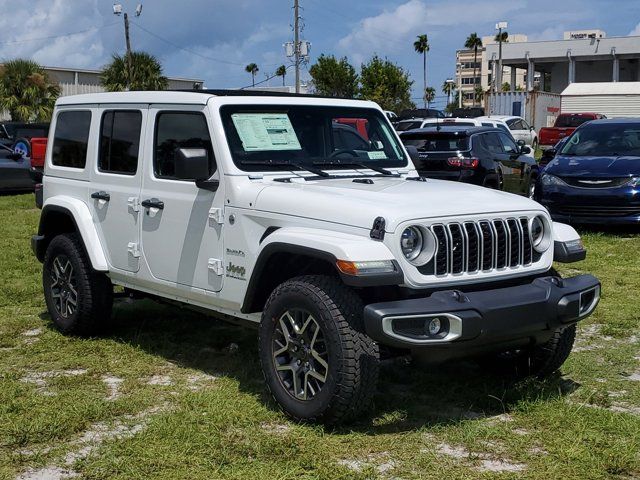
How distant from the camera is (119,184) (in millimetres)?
6133

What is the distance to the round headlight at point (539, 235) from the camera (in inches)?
197

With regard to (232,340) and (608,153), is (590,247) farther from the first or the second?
(232,340)

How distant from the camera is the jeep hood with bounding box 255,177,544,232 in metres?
4.50

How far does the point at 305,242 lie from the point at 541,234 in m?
1.46

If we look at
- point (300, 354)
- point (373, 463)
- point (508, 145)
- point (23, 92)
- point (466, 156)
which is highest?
point (23, 92)

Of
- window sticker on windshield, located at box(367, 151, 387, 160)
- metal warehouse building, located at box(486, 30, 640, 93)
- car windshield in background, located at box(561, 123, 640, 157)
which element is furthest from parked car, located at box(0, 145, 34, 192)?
metal warehouse building, located at box(486, 30, 640, 93)

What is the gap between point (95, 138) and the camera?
647cm

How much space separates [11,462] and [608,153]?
1009 centimetres

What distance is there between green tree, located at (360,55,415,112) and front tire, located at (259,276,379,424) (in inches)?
2135

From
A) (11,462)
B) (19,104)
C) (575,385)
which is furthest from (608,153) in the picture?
(19,104)

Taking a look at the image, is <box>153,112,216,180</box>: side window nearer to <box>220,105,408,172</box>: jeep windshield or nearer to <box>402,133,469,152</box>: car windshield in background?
<box>220,105,408,172</box>: jeep windshield

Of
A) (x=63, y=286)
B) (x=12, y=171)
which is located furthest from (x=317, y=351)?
(x=12, y=171)

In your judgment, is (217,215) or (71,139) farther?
(71,139)

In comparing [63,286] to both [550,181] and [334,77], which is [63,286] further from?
[334,77]
